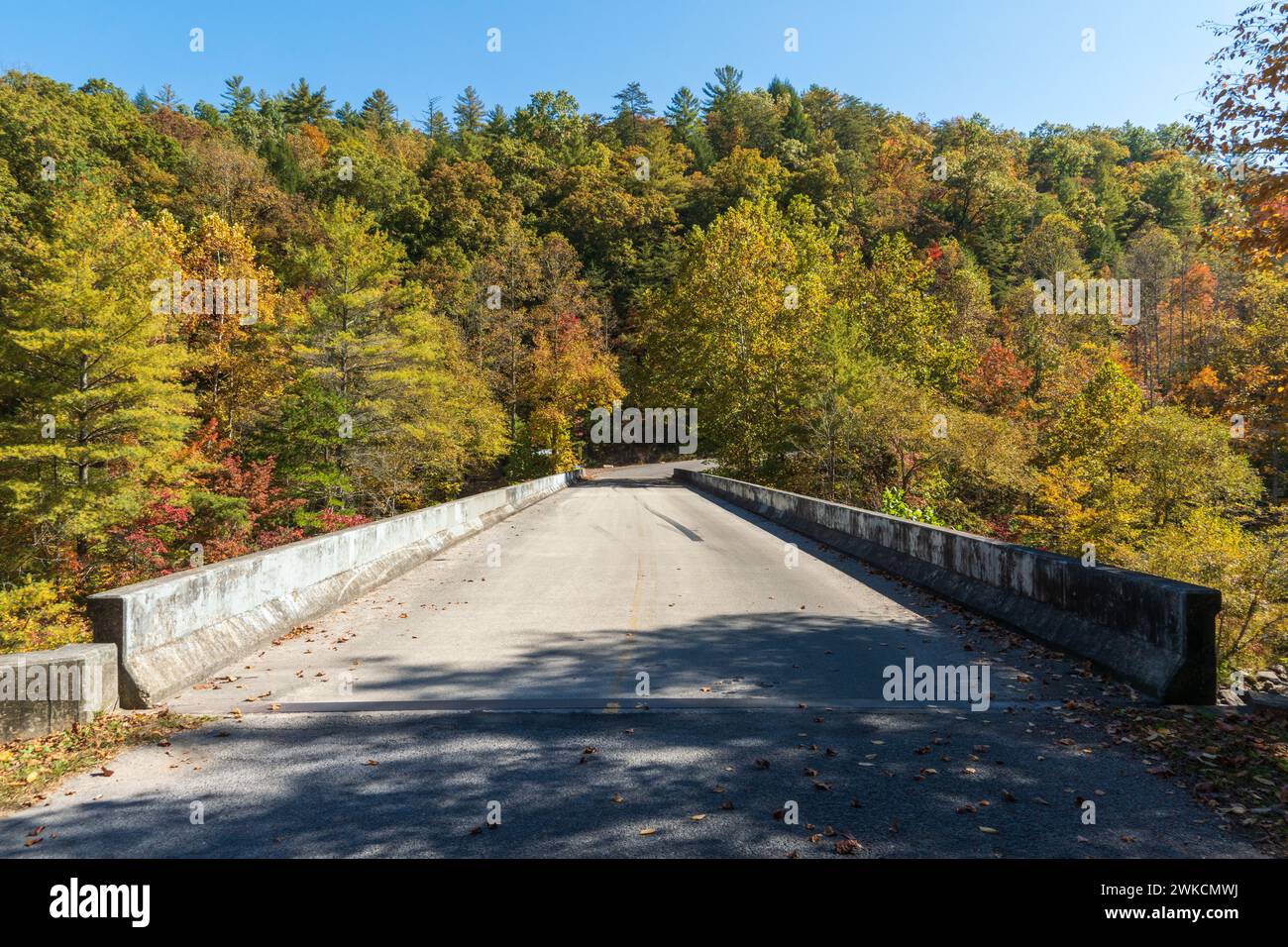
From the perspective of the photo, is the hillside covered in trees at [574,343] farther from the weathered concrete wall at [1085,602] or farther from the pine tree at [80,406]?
the weathered concrete wall at [1085,602]

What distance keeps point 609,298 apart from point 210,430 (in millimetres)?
58081

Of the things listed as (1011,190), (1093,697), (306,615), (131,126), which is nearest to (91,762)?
(306,615)

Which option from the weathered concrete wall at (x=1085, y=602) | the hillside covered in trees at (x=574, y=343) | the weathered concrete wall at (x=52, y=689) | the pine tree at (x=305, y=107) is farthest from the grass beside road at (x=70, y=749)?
the pine tree at (x=305, y=107)

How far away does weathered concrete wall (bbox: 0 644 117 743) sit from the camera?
5395 mm

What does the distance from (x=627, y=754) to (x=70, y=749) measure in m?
3.88

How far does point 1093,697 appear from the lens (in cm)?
646

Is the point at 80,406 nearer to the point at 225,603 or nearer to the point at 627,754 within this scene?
the point at 225,603

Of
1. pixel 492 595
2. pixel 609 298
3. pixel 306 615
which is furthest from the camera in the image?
pixel 609 298

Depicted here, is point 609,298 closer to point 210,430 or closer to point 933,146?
point 210,430

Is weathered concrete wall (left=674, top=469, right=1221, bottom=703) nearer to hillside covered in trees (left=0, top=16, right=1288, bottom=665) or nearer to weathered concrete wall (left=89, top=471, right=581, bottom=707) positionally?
hillside covered in trees (left=0, top=16, right=1288, bottom=665)

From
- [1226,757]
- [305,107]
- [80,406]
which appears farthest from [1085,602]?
[305,107]

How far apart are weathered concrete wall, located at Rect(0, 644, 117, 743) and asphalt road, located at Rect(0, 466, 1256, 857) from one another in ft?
2.29

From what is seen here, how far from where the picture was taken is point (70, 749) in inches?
212

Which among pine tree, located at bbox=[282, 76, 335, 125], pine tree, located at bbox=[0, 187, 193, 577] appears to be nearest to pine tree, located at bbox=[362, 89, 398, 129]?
pine tree, located at bbox=[282, 76, 335, 125]
